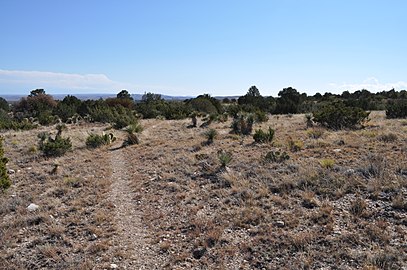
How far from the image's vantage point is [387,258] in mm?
4395

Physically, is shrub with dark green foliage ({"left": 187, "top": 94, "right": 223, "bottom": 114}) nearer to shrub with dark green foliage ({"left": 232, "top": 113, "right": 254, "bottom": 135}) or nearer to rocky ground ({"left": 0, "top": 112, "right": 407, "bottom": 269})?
shrub with dark green foliage ({"left": 232, "top": 113, "right": 254, "bottom": 135})

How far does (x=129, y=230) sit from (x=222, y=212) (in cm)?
197

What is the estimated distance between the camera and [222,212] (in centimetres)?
672

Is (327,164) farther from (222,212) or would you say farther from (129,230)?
(129,230)

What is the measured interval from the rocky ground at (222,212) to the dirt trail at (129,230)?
24mm

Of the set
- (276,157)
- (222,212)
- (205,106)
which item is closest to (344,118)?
(276,157)

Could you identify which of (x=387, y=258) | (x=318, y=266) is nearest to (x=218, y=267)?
(x=318, y=266)

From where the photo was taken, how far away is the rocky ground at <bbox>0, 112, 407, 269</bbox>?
5051mm

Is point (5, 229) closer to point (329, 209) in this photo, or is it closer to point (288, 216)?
point (288, 216)

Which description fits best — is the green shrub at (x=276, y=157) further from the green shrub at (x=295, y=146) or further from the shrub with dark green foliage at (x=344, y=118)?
the shrub with dark green foliage at (x=344, y=118)

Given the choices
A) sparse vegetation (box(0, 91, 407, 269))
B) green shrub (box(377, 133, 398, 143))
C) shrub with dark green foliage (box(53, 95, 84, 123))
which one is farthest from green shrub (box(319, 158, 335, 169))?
shrub with dark green foliage (box(53, 95, 84, 123))

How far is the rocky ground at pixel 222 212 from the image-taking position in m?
5.05

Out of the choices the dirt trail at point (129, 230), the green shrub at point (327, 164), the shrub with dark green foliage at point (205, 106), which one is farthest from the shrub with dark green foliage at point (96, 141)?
the shrub with dark green foliage at point (205, 106)

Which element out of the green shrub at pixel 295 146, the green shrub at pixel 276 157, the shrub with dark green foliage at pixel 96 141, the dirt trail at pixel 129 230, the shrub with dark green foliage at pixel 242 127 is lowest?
the dirt trail at pixel 129 230
